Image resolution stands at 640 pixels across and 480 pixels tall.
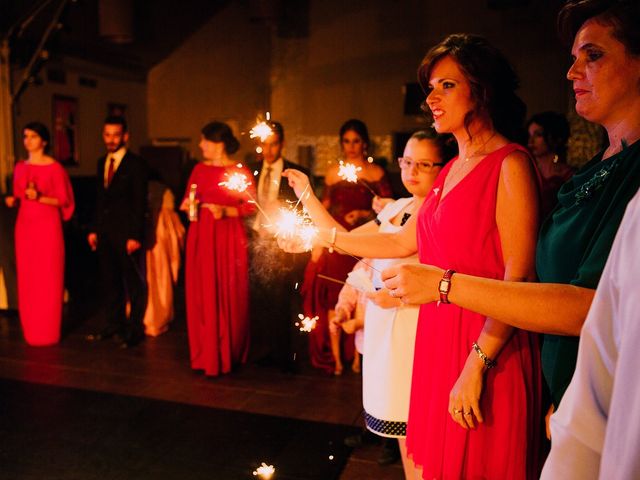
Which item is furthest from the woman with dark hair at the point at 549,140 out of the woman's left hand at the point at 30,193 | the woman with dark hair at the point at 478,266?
the woman's left hand at the point at 30,193

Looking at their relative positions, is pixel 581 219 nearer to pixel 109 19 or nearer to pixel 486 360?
pixel 486 360

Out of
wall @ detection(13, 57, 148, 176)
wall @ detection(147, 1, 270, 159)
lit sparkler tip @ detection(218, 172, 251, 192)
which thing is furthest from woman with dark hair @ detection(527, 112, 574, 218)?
wall @ detection(147, 1, 270, 159)

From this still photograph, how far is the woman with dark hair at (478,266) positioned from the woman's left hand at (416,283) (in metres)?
0.26

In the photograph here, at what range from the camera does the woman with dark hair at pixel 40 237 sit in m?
4.97

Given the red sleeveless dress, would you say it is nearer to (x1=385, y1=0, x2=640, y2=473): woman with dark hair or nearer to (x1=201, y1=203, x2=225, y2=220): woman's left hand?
(x1=385, y1=0, x2=640, y2=473): woman with dark hair

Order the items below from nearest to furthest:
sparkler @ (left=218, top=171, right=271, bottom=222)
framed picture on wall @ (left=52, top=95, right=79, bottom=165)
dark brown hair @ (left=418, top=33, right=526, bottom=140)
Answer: dark brown hair @ (left=418, top=33, right=526, bottom=140) < sparkler @ (left=218, top=171, right=271, bottom=222) < framed picture on wall @ (left=52, top=95, right=79, bottom=165)

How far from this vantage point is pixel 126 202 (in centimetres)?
502

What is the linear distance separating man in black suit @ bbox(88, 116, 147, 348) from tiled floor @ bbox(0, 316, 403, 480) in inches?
10.4

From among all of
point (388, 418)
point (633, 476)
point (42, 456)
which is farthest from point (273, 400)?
point (633, 476)

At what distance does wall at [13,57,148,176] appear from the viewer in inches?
373

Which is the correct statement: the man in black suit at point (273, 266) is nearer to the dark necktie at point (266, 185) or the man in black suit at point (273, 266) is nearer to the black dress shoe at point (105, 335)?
the dark necktie at point (266, 185)

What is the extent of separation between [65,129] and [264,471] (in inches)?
360

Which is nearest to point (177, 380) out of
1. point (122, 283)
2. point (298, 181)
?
point (122, 283)

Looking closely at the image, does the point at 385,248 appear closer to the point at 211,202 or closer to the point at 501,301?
the point at 501,301
